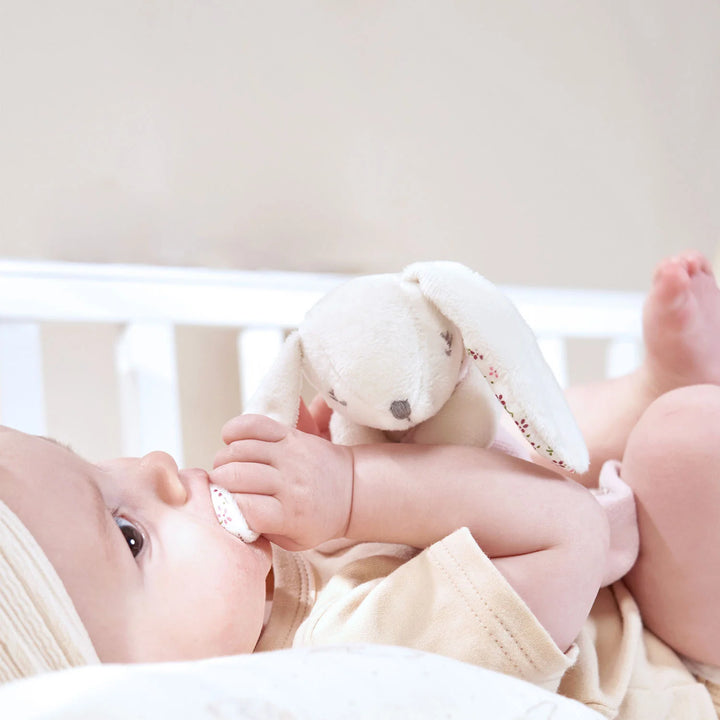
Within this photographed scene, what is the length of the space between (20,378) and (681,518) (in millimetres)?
663

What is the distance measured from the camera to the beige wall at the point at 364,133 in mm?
1213

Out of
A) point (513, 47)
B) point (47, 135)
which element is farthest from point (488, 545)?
point (513, 47)

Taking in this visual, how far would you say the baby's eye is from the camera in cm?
65

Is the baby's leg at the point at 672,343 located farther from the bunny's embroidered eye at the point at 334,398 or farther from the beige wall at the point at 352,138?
the beige wall at the point at 352,138

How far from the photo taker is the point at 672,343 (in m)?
0.97

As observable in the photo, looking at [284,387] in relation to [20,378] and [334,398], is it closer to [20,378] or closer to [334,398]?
[334,398]

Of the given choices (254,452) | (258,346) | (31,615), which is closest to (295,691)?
(31,615)

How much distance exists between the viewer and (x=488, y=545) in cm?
73

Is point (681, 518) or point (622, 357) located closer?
point (681, 518)

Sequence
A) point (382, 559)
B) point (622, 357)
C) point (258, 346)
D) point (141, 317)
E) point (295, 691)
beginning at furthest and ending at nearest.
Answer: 1. point (622, 357)
2. point (258, 346)
3. point (141, 317)
4. point (382, 559)
5. point (295, 691)

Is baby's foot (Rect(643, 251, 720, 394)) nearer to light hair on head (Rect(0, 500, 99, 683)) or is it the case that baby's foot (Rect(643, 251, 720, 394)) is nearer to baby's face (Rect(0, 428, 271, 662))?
baby's face (Rect(0, 428, 271, 662))

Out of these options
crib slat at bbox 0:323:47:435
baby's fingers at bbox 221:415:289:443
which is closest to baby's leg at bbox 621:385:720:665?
baby's fingers at bbox 221:415:289:443

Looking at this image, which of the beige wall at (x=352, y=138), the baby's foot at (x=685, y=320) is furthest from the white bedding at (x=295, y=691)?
the beige wall at (x=352, y=138)

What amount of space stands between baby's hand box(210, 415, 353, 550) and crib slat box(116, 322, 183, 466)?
0.38 metres
